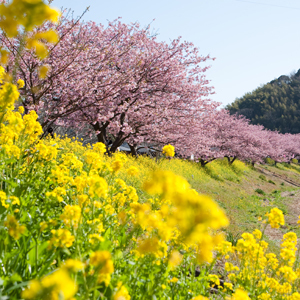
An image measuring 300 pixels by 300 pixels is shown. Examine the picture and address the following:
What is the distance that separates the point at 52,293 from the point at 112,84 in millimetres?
9373

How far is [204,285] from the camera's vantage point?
101 inches

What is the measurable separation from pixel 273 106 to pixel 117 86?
86.0 meters

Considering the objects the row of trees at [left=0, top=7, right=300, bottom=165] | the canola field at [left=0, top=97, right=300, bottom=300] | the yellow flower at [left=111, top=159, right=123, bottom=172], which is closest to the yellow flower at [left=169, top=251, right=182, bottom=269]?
the canola field at [left=0, top=97, right=300, bottom=300]

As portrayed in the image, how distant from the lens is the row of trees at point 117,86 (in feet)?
26.2

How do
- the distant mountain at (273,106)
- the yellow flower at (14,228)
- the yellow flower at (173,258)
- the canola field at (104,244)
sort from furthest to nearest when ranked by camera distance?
the distant mountain at (273,106)
the yellow flower at (173,258)
the yellow flower at (14,228)
the canola field at (104,244)

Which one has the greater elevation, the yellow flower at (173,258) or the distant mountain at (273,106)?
the distant mountain at (273,106)

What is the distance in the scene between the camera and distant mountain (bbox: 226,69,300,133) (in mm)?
79812

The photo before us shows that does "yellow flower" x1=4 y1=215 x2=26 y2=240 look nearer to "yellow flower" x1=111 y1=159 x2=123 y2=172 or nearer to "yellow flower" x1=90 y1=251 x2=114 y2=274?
"yellow flower" x1=90 y1=251 x2=114 y2=274

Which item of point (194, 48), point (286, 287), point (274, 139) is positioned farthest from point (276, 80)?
point (286, 287)

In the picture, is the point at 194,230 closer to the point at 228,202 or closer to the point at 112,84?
the point at 112,84

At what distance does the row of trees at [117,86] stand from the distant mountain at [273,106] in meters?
71.8

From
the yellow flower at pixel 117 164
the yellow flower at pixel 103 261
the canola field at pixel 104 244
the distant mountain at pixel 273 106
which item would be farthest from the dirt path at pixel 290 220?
the distant mountain at pixel 273 106

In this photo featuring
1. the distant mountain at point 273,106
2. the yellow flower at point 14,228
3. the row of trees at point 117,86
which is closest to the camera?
the yellow flower at point 14,228

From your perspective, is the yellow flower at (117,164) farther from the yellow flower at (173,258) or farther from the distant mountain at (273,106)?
the distant mountain at (273,106)
